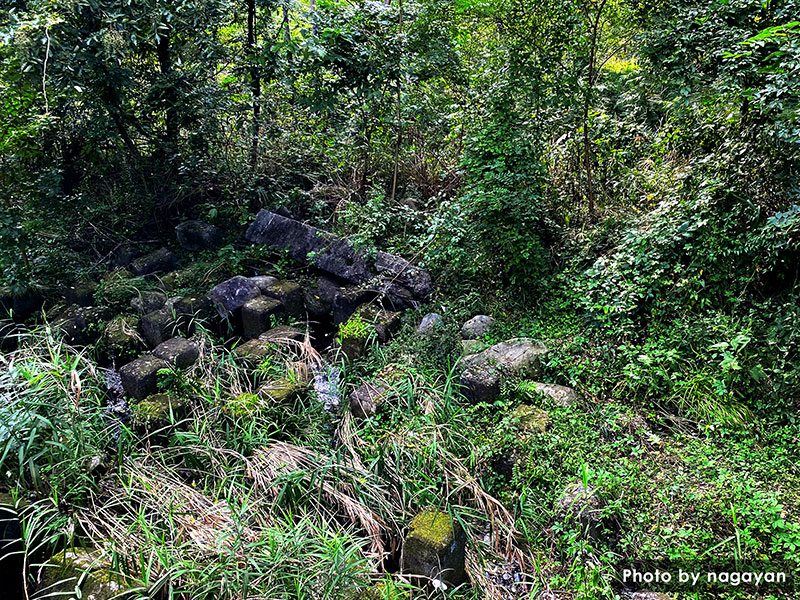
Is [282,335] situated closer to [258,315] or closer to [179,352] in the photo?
[258,315]

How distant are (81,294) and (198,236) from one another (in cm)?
127

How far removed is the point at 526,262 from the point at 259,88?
149 inches

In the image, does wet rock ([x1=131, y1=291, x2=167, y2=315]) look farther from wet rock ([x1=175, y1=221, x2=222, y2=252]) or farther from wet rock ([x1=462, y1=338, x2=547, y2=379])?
wet rock ([x1=462, y1=338, x2=547, y2=379])

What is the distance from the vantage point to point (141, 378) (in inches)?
144

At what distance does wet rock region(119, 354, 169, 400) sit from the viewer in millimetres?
3680

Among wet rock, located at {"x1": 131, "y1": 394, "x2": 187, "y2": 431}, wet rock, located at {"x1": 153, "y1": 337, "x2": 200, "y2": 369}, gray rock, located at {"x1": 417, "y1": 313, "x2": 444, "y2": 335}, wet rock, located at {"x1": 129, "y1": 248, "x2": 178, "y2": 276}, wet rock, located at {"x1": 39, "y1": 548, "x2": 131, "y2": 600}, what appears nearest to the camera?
wet rock, located at {"x1": 39, "y1": 548, "x2": 131, "y2": 600}

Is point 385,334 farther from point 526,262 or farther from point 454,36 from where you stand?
point 454,36

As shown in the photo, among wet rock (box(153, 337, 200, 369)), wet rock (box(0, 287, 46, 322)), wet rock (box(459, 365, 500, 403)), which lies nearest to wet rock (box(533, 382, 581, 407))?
wet rock (box(459, 365, 500, 403))

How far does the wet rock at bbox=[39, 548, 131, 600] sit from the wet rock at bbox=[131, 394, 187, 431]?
3.22 feet

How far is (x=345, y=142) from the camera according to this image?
561cm

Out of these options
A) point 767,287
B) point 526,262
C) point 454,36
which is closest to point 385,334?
point 526,262

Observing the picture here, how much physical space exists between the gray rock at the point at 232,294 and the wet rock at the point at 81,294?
1.27m

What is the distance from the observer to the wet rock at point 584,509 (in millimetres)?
2525

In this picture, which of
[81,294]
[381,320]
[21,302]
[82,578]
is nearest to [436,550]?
[82,578]
